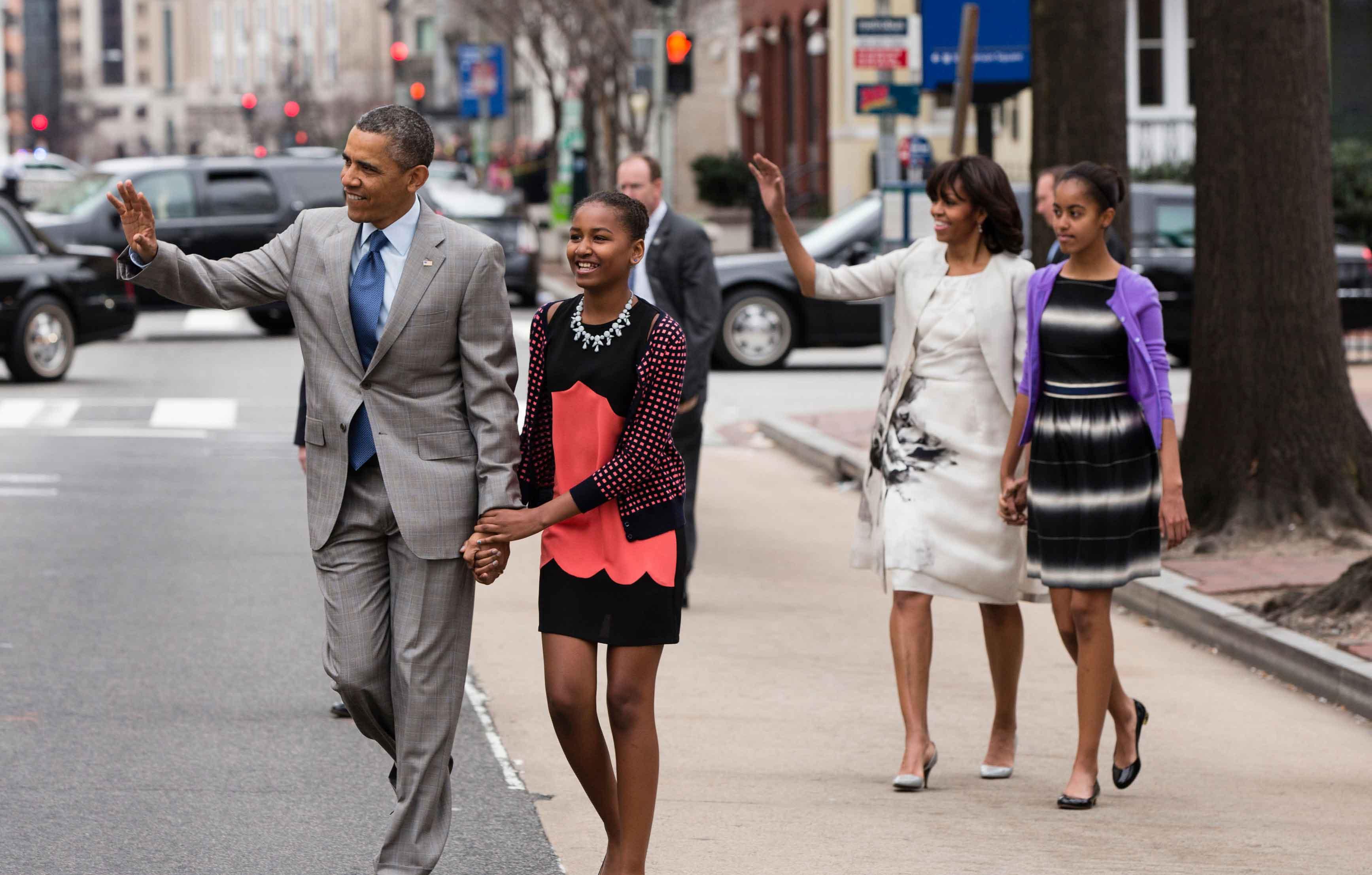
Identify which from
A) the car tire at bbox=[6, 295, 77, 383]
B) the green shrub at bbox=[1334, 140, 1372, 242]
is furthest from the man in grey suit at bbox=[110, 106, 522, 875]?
the green shrub at bbox=[1334, 140, 1372, 242]

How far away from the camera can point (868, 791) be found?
6199 millimetres

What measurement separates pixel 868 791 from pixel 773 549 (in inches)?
197

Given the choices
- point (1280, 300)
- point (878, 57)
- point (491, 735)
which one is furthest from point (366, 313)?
point (878, 57)

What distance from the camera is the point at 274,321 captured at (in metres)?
25.1

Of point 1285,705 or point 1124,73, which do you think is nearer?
point 1285,705

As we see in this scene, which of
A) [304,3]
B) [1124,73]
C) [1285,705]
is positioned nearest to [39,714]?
[1285,705]

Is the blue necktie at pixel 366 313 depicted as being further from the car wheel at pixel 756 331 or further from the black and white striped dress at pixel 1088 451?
the car wheel at pixel 756 331

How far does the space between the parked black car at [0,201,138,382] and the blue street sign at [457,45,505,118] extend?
34.0 meters

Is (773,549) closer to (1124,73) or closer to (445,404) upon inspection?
(1124,73)

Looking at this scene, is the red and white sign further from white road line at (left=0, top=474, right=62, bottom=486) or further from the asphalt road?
white road line at (left=0, top=474, right=62, bottom=486)

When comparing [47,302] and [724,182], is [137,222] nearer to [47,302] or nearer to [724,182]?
[47,302]

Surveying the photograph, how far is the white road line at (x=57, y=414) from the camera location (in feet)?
52.4

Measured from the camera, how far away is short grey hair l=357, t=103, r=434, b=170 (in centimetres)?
463

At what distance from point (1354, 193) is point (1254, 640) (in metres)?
20.7
